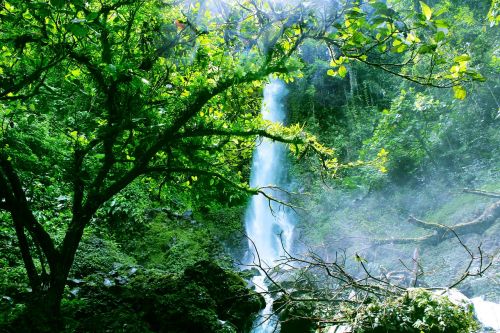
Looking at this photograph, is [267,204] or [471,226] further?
[267,204]

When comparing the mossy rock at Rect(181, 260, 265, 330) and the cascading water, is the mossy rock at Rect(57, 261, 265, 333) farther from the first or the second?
the cascading water

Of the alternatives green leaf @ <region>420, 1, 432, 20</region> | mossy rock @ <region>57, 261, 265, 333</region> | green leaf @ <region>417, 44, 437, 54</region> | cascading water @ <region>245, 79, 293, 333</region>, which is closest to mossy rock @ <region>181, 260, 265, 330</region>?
mossy rock @ <region>57, 261, 265, 333</region>

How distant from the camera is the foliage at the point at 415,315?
9.32ft

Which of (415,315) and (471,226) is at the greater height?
(471,226)

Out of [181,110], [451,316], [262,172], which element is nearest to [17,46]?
[181,110]

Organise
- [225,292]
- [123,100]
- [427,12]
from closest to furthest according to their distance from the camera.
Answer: [427,12] → [123,100] → [225,292]

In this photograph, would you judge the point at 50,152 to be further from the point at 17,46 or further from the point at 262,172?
the point at 262,172

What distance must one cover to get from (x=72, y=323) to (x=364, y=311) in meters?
3.01

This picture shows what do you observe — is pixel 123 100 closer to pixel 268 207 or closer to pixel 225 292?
pixel 225 292

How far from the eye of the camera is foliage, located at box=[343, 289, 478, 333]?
2.84 m

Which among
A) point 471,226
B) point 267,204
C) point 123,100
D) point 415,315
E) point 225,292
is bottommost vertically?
point 415,315

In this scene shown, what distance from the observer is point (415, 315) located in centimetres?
296

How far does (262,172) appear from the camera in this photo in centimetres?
1628

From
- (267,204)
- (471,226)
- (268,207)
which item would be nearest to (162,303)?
(471,226)
